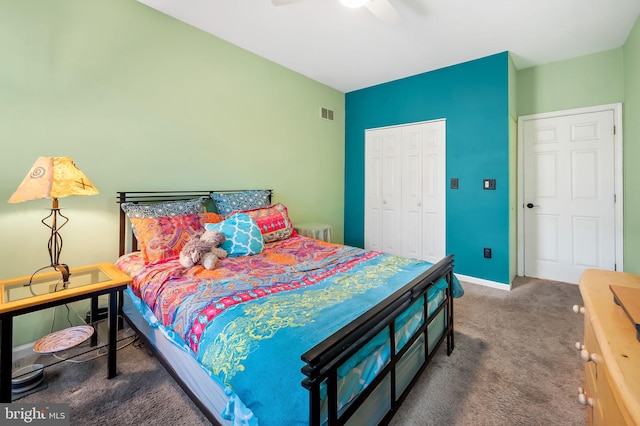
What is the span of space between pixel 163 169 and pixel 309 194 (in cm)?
200

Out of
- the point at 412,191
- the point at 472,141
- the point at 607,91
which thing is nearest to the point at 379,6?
the point at 472,141

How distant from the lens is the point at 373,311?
1177 mm

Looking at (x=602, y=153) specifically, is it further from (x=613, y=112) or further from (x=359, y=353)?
(x=359, y=353)

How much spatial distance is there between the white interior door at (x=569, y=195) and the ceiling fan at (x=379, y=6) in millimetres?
2572

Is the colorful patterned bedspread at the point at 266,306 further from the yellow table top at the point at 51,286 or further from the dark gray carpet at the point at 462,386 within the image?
the dark gray carpet at the point at 462,386

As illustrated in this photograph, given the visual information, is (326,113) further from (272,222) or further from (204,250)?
(204,250)

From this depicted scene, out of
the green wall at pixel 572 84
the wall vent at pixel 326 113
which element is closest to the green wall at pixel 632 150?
the green wall at pixel 572 84

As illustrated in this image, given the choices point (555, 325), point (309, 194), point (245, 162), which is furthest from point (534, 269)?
point (245, 162)

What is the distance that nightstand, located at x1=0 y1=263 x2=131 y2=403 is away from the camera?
1375mm

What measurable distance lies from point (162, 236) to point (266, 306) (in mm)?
1257

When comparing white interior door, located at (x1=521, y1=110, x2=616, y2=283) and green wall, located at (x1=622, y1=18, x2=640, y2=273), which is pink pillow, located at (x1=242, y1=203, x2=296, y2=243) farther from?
green wall, located at (x1=622, y1=18, x2=640, y2=273)

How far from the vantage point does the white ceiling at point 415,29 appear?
2.44 metres

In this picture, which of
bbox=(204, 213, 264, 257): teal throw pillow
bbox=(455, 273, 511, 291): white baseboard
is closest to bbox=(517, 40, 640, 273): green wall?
bbox=(455, 273, 511, 291): white baseboard

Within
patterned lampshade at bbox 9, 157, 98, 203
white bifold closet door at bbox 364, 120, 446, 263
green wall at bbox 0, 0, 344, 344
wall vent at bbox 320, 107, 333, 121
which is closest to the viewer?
patterned lampshade at bbox 9, 157, 98, 203
